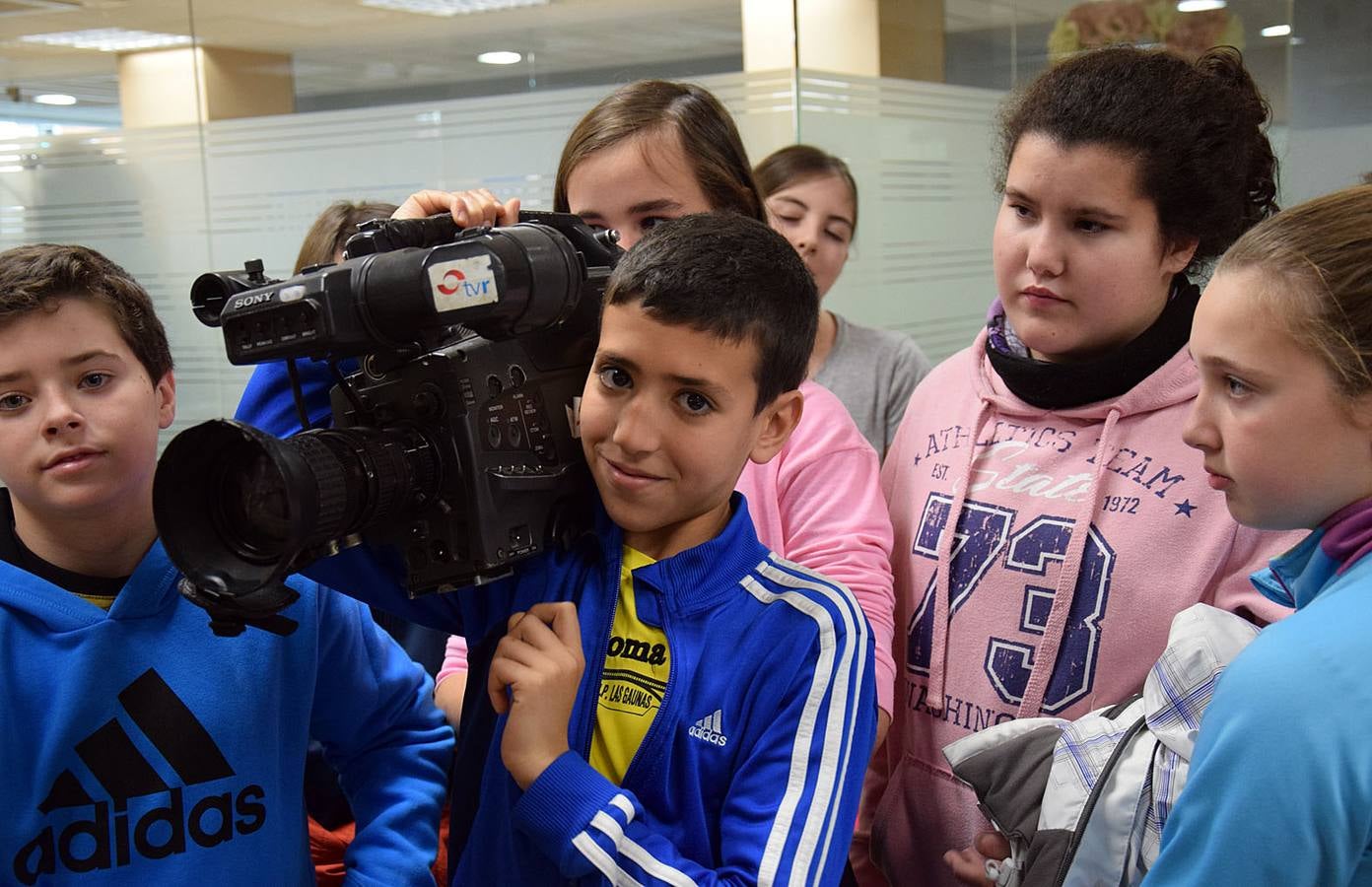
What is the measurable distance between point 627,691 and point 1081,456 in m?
Result: 0.51

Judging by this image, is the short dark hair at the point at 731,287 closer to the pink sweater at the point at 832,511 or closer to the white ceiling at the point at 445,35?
the pink sweater at the point at 832,511

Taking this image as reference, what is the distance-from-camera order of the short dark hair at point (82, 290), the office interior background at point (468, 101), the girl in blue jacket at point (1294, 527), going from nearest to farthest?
the girl in blue jacket at point (1294, 527) < the short dark hair at point (82, 290) < the office interior background at point (468, 101)

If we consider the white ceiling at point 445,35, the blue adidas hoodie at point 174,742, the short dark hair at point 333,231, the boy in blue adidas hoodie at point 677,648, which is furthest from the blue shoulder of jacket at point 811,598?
the white ceiling at point 445,35

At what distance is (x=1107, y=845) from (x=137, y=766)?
815 mm

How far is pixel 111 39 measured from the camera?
11.7 ft

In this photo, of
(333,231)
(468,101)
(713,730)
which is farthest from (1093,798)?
(468,101)

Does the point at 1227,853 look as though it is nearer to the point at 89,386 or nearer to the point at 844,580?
the point at 844,580

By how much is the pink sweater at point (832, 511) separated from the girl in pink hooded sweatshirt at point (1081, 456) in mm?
80

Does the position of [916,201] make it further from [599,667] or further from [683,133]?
[599,667]

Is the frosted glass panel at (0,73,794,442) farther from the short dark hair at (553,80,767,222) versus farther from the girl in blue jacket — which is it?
the girl in blue jacket

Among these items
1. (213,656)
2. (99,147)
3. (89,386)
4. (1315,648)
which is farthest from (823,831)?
(99,147)

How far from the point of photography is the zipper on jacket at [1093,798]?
3.21 ft

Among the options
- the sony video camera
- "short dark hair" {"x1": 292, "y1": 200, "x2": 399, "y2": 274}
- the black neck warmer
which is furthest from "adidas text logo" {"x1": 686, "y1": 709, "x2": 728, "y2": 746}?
"short dark hair" {"x1": 292, "y1": 200, "x2": 399, "y2": 274}

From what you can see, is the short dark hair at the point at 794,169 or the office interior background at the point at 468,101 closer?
the short dark hair at the point at 794,169
